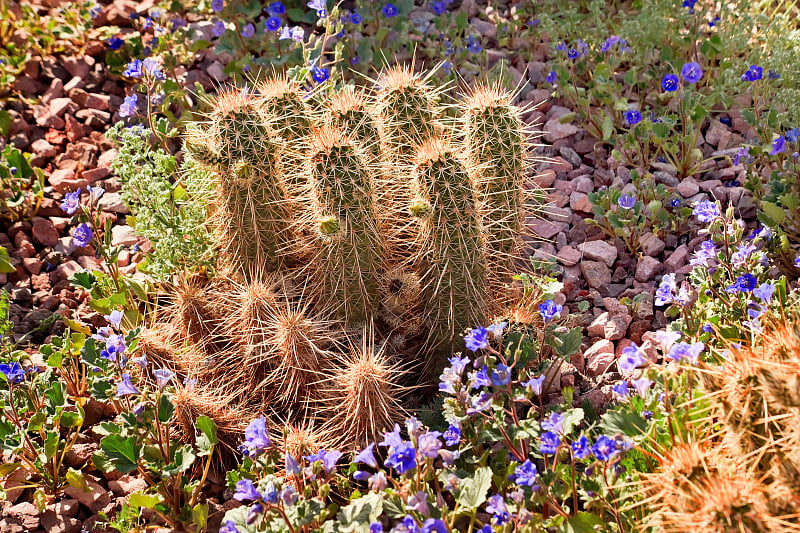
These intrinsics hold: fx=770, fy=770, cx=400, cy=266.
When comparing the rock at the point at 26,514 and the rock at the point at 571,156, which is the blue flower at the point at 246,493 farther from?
the rock at the point at 571,156

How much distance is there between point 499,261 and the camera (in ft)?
10.5

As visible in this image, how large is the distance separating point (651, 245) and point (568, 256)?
14.8 inches

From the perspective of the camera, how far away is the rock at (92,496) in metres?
2.81

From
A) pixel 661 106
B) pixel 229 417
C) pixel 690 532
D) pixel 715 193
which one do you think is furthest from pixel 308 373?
pixel 661 106

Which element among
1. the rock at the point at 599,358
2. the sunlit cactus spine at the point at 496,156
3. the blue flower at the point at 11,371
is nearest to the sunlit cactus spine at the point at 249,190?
the sunlit cactus spine at the point at 496,156

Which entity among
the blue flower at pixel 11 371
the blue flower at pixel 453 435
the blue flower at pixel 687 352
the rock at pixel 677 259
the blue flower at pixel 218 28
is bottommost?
the blue flower at pixel 453 435

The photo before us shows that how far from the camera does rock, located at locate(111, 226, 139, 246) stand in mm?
3875

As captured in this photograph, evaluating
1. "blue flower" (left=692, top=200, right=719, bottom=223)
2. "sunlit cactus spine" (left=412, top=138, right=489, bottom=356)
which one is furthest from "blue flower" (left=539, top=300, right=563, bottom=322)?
"blue flower" (left=692, top=200, right=719, bottom=223)

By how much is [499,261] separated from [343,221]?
0.82m

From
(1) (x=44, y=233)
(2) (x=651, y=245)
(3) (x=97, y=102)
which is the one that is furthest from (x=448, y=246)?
(3) (x=97, y=102)

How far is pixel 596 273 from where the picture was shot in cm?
347

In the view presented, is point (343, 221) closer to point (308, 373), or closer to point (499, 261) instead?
point (308, 373)

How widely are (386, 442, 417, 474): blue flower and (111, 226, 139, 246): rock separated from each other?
2237 millimetres

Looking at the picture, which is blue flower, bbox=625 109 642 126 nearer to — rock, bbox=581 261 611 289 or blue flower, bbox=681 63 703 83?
blue flower, bbox=681 63 703 83
